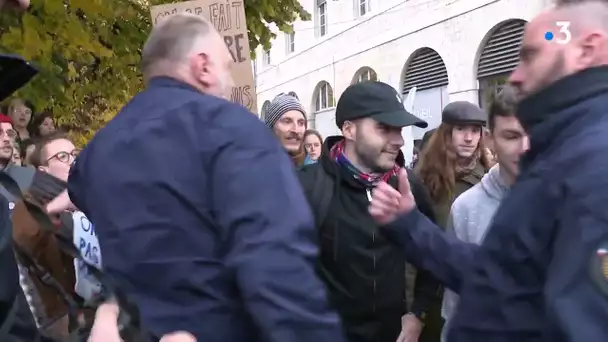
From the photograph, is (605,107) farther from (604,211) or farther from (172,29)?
(172,29)

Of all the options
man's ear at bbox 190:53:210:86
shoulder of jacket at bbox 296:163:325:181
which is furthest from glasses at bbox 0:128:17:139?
man's ear at bbox 190:53:210:86

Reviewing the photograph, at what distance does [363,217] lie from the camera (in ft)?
11.8

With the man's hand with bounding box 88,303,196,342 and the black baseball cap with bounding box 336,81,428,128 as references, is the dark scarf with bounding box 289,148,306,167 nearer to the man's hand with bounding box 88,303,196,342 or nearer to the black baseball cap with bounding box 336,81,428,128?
the black baseball cap with bounding box 336,81,428,128

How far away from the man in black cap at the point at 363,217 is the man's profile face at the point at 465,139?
2.87 feet

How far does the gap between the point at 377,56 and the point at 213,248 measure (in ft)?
64.4

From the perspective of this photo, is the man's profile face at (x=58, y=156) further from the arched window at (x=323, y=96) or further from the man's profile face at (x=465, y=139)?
the arched window at (x=323, y=96)

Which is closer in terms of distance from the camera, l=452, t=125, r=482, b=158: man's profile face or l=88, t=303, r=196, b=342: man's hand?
l=88, t=303, r=196, b=342: man's hand

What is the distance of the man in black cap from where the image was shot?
11.5ft

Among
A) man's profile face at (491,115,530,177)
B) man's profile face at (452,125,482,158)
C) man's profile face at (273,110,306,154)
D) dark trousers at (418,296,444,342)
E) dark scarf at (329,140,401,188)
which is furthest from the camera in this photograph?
man's profile face at (273,110,306,154)

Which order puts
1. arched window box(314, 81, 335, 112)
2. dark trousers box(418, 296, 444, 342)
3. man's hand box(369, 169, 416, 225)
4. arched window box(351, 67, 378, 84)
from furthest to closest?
1. arched window box(314, 81, 335, 112)
2. arched window box(351, 67, 378, 84)
3. dark trousers box(418, 296, 444, 342)
4. man's hand box(369, 169, 416, 225)

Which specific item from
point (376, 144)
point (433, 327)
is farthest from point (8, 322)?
point (433, 327)

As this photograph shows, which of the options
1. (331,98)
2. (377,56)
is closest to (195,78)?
(377,56)

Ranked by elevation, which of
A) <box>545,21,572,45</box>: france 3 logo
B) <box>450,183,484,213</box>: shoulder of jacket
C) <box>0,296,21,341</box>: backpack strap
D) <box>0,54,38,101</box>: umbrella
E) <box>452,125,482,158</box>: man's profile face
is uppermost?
<box>545,21,572,45</box>: france 3 logo

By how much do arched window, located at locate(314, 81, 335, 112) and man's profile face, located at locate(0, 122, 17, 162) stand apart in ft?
67.8
